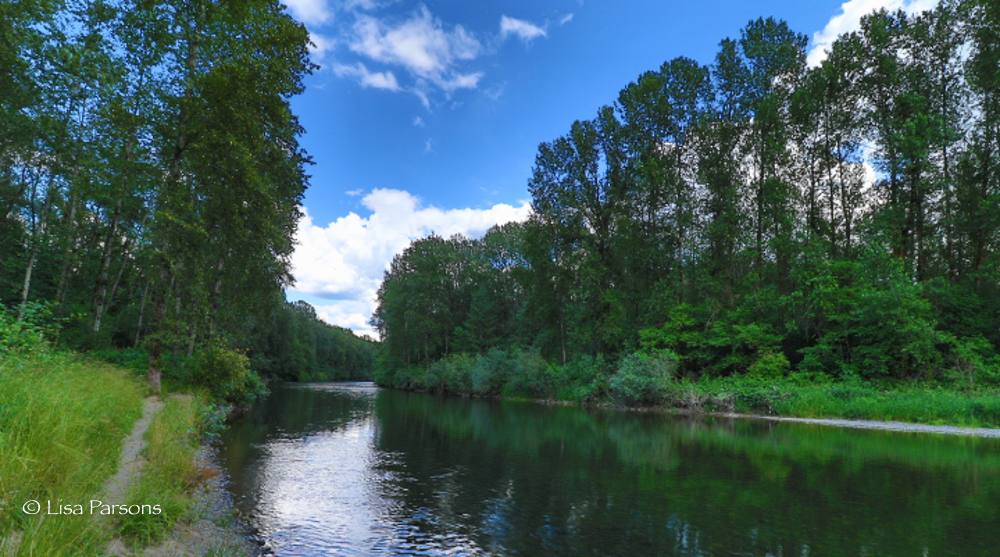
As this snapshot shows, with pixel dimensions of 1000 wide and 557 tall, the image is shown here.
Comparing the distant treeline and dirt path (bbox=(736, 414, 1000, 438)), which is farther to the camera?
the distant treeline

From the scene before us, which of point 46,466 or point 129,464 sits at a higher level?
point 46,466

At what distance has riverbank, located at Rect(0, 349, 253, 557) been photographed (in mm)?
3629

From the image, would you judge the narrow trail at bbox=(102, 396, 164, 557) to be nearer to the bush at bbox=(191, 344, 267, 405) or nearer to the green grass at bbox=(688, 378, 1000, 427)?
the bush at bbox=(191, 344, 267, 405)

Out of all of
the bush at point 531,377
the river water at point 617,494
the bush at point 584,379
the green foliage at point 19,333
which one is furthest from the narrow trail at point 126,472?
the bush at point 531,377

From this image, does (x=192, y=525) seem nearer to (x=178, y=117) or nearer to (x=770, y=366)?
(x=178, y=117)

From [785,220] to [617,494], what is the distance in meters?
29.9

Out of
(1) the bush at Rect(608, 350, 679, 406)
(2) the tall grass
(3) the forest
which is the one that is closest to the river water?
(2) the tall grass

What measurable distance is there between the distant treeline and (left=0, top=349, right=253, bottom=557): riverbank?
1157 inches

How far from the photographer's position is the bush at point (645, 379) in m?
31.5

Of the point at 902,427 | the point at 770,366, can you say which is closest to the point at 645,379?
the point at 770,366

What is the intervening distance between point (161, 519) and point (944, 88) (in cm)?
4374

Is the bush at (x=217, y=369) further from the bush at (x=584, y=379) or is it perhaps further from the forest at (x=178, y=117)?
the bush at (x=584, y=379)

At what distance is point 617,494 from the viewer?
1008cm

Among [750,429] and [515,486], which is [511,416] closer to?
[750,429]
